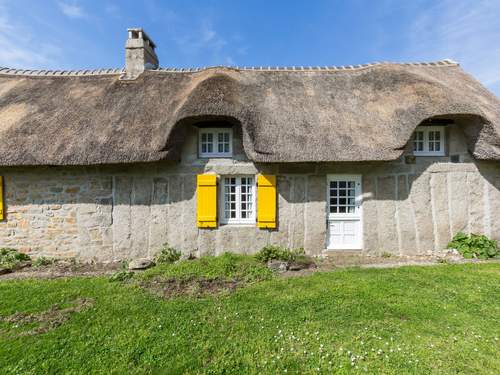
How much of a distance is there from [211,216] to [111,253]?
2.63 meters

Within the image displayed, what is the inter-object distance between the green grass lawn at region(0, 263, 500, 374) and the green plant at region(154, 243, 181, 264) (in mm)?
1300

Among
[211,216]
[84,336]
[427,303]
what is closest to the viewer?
[84,336]

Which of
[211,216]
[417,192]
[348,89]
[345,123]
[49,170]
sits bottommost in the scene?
[211,216]

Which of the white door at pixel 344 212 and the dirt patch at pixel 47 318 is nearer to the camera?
the dirt patch at pixel 47 318

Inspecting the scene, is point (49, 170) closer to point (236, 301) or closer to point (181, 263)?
point (181, 263)

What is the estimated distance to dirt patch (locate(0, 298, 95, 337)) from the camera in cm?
357

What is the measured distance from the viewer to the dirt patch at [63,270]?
18.4 ft

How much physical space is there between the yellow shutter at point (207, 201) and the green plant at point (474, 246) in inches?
234

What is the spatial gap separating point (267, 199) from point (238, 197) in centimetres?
79

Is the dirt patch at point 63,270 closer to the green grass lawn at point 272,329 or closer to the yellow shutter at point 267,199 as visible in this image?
the green grass lawn at point 272,329

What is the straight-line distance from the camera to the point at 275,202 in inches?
258

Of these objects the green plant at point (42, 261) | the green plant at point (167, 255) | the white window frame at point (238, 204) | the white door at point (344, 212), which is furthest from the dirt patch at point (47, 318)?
the white door at point (344, 212)

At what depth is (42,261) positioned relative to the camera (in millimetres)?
6355

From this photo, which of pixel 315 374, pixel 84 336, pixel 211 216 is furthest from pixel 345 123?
pixel 84 336
